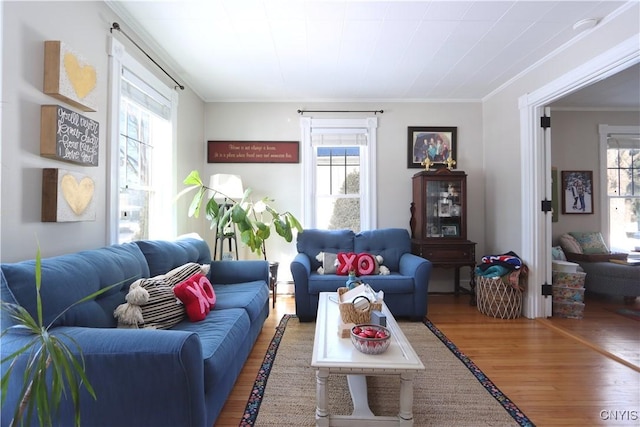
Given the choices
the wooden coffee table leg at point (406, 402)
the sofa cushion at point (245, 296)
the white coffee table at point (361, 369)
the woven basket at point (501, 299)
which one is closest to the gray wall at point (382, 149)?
the woven basket at point (501, 299)

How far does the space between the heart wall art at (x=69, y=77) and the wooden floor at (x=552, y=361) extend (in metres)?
1.95

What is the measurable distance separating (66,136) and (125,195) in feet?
2.80

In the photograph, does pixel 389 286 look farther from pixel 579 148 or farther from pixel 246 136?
pixel 579 148

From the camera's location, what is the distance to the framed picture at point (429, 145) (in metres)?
4.10

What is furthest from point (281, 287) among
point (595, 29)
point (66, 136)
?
point (595, 29)

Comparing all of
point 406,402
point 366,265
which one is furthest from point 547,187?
point 406,402

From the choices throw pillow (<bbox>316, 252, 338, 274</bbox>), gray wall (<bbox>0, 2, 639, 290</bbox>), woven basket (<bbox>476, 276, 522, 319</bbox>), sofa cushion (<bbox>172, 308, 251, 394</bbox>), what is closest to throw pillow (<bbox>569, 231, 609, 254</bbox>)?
gray wall (<bbox>0, 2, 639, 290</bbox>)

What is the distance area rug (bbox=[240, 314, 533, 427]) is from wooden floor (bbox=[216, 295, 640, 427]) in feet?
0.27

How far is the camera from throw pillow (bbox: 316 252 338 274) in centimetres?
331

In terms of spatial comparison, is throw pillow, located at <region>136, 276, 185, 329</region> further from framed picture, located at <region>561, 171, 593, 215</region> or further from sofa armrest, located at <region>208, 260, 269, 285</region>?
framed picture, located at <region>561, 171, 593, 215</region>

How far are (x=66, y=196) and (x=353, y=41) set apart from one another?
2376 millimetres

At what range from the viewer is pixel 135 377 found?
1.18m

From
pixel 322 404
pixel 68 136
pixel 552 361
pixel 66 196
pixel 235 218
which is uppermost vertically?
pixel 68 136

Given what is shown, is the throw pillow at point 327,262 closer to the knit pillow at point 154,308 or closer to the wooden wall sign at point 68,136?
the knit pillow at point 154,308
